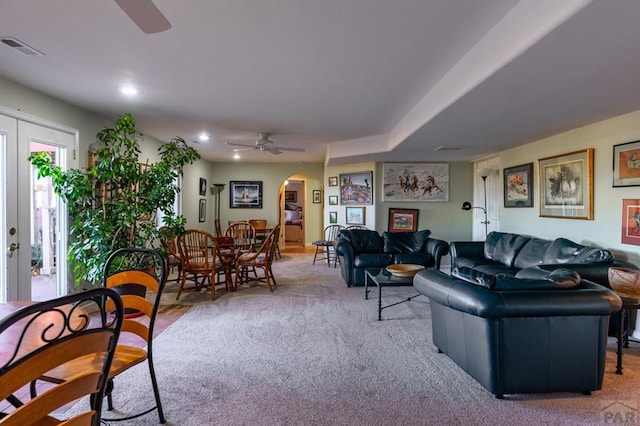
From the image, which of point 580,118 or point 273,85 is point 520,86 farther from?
point 273,85

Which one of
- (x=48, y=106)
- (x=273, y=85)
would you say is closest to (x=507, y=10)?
(x=273, y=85)

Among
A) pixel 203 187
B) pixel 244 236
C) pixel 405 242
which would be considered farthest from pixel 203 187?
pixel 405 242

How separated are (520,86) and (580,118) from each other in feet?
5.20

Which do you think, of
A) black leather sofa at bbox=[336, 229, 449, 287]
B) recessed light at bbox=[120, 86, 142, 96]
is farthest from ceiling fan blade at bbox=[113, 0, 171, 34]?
black leather sofa at bbox=[336, 229, 449, 287]

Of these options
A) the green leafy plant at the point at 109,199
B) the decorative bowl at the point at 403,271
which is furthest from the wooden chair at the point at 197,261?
the decorative bowl at the point at 403,271

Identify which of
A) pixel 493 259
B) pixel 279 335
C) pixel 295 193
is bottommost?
pixel 279 335

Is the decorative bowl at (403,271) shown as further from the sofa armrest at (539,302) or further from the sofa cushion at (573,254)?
the sofa armrest at (539,302)

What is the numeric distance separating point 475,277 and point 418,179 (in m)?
4.97

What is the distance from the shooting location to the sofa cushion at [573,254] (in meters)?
3.22

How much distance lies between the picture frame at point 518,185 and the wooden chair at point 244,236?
14.1 feet

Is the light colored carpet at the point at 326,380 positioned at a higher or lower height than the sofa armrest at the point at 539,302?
lower

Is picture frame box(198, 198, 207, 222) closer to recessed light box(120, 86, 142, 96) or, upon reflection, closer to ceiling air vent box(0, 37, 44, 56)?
recessed light box(120, 86, 142, 96)

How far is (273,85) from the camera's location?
330 cm

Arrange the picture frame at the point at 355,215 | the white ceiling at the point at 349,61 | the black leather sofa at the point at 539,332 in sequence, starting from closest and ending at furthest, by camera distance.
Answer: the white ceiling at the point at 349,61 → the black leather sofa at the point at 539,332 → the picture frame at the point at 355,215
